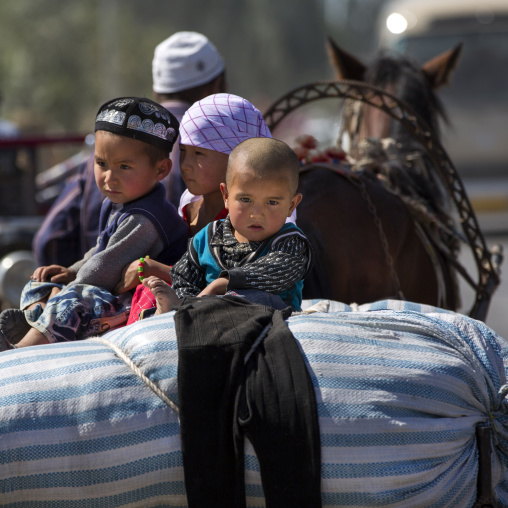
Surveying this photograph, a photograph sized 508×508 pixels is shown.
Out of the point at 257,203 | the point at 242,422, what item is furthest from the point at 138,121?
the point at 242,422

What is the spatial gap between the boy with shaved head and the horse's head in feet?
6.38

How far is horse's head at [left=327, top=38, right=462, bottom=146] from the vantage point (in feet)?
13.4

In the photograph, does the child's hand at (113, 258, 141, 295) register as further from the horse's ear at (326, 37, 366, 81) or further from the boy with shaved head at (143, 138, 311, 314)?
the horse's ear at (326, 37, 366, 81)

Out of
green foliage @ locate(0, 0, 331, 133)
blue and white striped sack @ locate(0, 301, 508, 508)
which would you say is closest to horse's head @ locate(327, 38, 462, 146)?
blue and white striped sack @ locate(0, 301, 508, 508)

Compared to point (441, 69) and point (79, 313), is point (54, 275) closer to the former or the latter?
point (79, 313)

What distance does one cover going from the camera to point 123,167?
248cm

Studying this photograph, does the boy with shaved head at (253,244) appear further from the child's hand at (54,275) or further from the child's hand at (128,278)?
the child's hand at (54,275)

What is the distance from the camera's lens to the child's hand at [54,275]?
103 inches

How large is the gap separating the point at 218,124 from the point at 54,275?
75 cm

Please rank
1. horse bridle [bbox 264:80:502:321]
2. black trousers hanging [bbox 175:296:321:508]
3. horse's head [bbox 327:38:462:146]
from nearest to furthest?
black trousers hanging [bbox 175:296:321:508] < horse bridle [bbox 264:80:502:321] < horse's head [bbox 327:38:462:146]

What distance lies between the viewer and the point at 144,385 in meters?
1.79

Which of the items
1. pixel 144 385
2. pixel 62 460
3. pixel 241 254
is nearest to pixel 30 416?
pixel 62 460

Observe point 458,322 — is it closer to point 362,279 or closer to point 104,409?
point 104,409

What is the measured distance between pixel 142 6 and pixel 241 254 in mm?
43037
